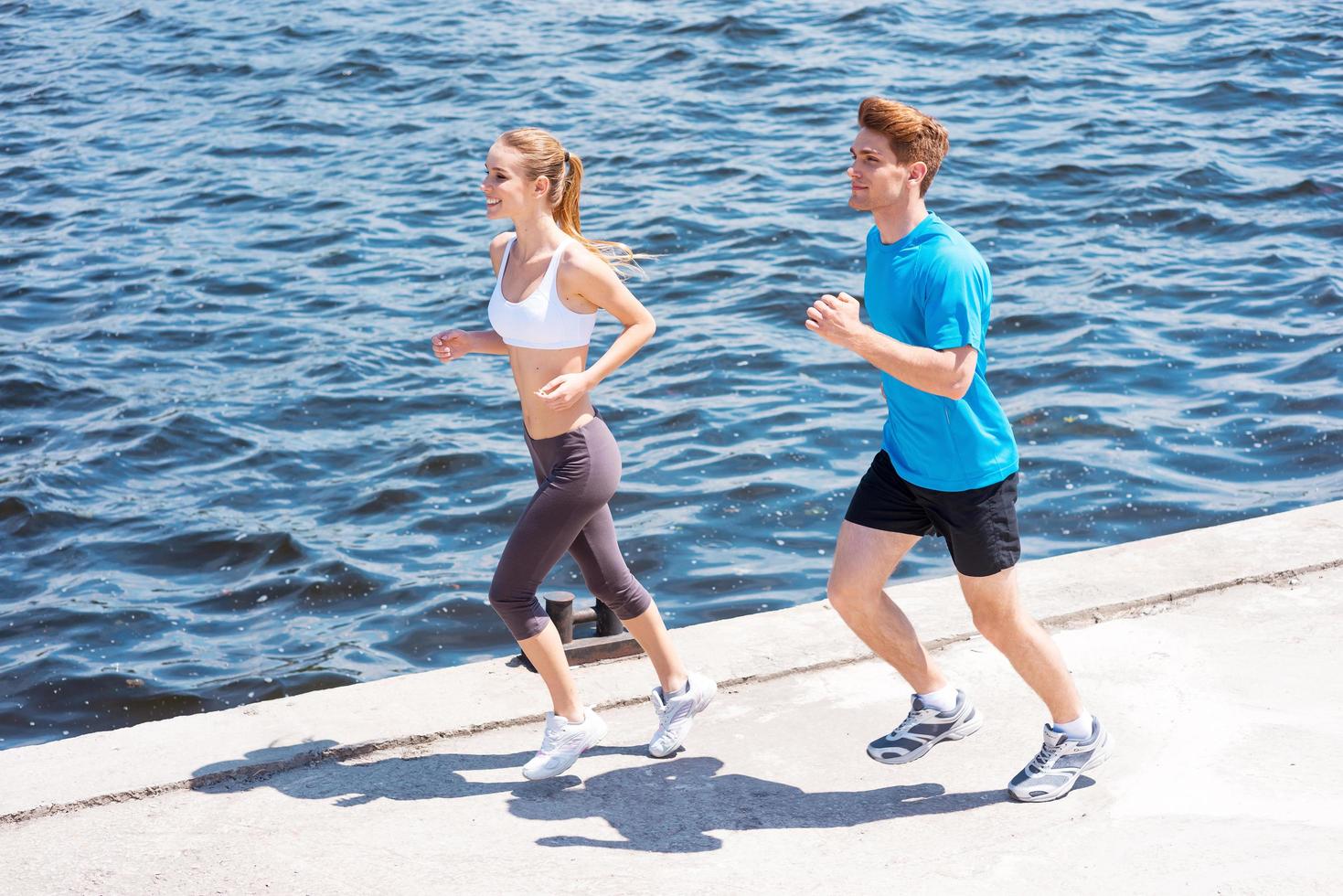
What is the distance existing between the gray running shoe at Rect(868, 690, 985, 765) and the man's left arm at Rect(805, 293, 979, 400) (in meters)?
1.07

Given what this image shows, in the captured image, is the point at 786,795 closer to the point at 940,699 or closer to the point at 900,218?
the point at 940,699

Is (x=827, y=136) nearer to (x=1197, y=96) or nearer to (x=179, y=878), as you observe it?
(x=1197, y=96)

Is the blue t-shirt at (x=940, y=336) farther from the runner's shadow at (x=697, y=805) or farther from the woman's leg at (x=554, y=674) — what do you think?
the woman's leg at (x=554, y=674)

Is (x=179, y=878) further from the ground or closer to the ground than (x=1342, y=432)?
further from the ground

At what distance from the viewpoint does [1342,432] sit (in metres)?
8.69

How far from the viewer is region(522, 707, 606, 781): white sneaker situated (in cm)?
446

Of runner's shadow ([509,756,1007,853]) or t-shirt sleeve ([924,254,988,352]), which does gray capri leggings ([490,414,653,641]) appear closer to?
runner's shadow ([509,756,1007,853])

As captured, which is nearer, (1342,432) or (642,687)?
(642,687)

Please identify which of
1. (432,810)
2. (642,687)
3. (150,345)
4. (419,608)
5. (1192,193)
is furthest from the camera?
(1192,193)

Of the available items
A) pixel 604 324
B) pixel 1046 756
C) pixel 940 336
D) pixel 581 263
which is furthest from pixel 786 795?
pixel 604 324

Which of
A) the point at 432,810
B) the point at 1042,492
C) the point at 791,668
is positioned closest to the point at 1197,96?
the point at 1042,492

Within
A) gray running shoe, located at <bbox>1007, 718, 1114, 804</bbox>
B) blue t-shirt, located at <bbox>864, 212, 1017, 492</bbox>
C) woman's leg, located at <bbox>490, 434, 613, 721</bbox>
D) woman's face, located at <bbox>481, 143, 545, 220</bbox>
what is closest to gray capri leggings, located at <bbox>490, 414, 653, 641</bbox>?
woman's leg, located at <bbox>490, 434, 613, 721</bbox>

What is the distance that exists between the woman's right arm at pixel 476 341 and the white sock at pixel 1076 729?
197 cm

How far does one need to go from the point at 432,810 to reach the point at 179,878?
0.71m
